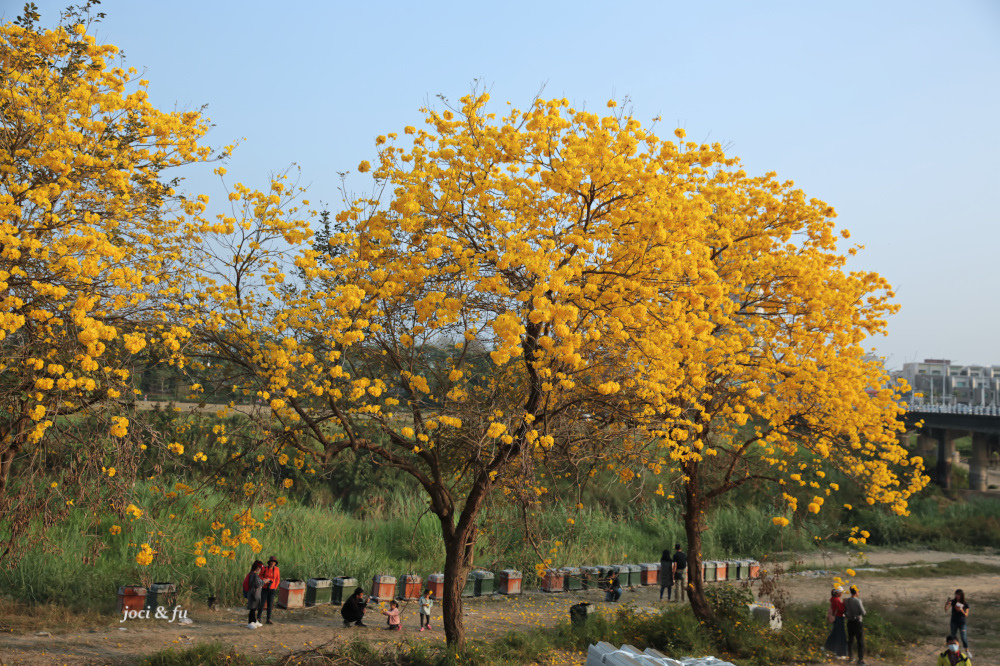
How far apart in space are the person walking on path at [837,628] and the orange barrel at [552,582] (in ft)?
19.4

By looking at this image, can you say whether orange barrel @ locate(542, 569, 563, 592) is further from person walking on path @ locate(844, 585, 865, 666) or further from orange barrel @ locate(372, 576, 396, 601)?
person walking on path @ locate(844, 585, 865, 666)

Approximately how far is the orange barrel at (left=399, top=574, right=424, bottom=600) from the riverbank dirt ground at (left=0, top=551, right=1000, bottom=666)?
256mm

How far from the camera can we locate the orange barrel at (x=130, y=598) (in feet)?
37.3

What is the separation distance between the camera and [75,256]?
6.79 metres

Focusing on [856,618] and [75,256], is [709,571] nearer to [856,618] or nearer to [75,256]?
[856,618]

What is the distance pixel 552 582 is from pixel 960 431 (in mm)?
26868

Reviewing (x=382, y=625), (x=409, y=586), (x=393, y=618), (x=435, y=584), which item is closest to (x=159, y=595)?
(x=382, y=625)

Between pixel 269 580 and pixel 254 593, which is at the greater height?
pixel 269 580

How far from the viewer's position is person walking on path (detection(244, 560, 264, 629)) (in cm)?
1145

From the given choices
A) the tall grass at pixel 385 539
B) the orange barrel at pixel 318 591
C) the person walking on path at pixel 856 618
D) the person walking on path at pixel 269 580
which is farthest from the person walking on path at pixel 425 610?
the person walking on path at pixel 856 618

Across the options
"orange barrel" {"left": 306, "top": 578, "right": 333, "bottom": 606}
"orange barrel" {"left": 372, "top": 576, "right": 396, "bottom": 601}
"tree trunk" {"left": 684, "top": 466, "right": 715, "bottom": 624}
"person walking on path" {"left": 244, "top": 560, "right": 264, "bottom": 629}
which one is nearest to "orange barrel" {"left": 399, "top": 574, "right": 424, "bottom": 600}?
"orange barrel" {"left": 372, "top": 576, "right": 396, "bottom": 601}

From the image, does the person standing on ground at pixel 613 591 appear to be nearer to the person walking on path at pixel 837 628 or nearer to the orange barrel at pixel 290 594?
the person walking on path at pixel 837 628

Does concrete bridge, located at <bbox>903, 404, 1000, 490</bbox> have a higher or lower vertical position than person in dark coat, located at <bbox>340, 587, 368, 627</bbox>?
higher

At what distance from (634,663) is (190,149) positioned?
7.14m
